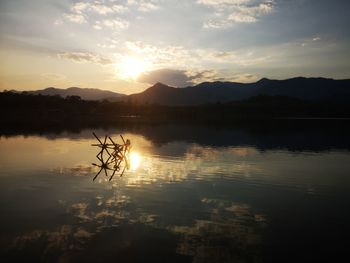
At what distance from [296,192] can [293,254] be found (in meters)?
12.4

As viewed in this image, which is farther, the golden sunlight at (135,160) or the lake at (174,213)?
the golden sunlight at (135,160)

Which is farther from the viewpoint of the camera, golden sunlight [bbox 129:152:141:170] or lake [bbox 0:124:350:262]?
golden sunlight [bbox 129:152:141:170]

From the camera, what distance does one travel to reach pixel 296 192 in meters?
26.2

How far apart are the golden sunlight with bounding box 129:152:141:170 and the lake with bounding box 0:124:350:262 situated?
0.99 meters

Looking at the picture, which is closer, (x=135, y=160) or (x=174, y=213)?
(x=174, y=213)

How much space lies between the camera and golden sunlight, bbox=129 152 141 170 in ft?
120

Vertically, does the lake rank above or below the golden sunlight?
below

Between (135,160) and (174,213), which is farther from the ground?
(135,160)

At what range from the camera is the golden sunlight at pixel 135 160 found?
120 ft

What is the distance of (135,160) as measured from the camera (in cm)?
4106

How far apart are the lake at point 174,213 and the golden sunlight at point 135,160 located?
989 mm

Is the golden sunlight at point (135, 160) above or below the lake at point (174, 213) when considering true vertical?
above

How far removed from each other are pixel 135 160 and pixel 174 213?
21.8m

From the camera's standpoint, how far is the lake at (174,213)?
1465 cm
